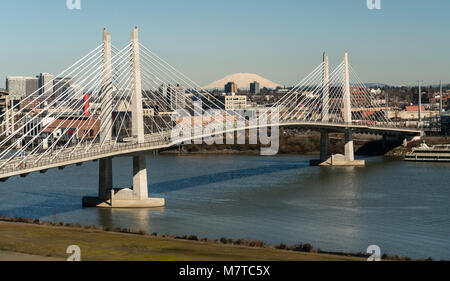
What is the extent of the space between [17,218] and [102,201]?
6374 millimetres

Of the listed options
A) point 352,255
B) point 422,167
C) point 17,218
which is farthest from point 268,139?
point 352,255

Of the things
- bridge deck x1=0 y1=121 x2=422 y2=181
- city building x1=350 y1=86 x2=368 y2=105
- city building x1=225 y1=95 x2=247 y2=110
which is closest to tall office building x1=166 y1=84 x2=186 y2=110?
bridge deck x1=0 y1=121 x2=422 y2=181

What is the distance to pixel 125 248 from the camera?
22438 millimetres

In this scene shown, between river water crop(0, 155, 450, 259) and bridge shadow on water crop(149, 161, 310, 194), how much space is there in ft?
0.17

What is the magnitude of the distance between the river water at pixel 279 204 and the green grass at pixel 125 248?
2606mm

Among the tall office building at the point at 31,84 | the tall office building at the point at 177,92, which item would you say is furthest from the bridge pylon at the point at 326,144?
the tall office building at the point at 31,84

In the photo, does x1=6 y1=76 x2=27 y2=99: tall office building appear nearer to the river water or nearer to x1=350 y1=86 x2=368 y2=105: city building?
x1=350 y1=86 x2=368 y2=105: city building

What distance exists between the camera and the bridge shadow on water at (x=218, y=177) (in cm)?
4012

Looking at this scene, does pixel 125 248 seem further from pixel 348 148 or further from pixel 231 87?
pixel 231 87

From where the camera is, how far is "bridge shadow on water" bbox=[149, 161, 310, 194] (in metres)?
40.1

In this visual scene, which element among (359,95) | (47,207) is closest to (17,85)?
(359,95)

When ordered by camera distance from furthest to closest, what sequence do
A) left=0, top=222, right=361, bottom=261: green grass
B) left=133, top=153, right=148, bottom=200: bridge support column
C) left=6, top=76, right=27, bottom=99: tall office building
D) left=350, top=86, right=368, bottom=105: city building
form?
left=6, top=76, right=27, bottom=99: tall office building → left=350, top=86, right=368, bottom=105: city building → left=133, top=153, right=148, bottom=200: bridge support column → left=0, top=222, right=361, bottom=261: green grass
